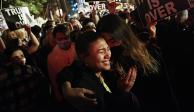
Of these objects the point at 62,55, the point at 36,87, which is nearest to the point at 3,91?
the point at 36,87

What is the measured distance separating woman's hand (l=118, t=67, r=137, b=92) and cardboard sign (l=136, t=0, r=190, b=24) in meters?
1.78

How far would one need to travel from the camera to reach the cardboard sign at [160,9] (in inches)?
208

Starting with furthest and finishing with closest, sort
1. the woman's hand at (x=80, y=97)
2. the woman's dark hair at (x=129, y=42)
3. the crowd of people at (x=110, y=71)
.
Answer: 1. the woman's dark hair at (x=129, y=42)
2. the crowd of people at (x=110, y=71)
3. the woman's hand at (x=80, y=97)

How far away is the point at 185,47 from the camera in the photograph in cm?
472

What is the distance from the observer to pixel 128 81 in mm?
3477

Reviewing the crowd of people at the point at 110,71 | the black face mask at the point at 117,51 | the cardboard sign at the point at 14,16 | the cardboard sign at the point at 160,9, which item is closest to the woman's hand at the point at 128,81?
the crowd of people at the point at 110,71

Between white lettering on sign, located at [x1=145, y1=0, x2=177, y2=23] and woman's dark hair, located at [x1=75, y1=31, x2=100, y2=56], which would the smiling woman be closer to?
woman's dark hair, located at [x1=75, y1=31, x2=100, y2=56]

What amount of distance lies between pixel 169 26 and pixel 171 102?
0.97m

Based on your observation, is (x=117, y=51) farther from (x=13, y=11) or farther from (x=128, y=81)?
(x=13, y=11)

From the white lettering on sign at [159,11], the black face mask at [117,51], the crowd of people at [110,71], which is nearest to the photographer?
the crowd of people at [110,71]

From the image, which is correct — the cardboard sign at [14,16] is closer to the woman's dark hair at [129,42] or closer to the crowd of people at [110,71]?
the crowd of people at [110,71]

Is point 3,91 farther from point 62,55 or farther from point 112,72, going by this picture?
point 112,72

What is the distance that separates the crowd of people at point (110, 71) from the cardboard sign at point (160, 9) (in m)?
0.11

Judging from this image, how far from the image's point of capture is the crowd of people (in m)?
3.37
